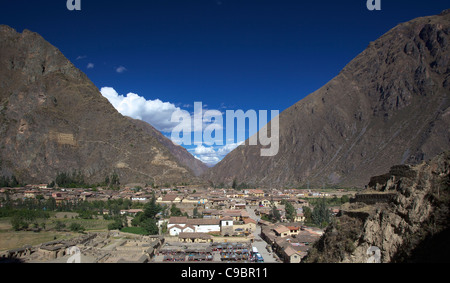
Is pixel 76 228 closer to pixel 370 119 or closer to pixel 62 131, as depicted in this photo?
pixel 62 131

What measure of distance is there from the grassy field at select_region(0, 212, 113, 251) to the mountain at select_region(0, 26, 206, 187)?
1653 inches

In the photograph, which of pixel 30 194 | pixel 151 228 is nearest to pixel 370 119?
pixel 151 228

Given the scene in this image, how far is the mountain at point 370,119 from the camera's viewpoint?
372 ft

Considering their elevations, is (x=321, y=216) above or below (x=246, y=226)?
above

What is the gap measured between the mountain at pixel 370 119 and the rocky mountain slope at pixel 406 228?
314 ft

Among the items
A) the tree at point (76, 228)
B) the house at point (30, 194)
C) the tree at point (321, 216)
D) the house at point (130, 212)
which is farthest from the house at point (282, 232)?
the house at point (30, 194)

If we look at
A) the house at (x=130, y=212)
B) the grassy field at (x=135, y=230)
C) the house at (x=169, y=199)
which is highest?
the house at (x=169, y=199)

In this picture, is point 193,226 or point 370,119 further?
point 370,119

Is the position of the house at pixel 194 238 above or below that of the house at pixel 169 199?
below

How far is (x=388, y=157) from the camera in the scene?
366 feet

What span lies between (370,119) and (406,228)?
136 meters

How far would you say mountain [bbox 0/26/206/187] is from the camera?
302 feet

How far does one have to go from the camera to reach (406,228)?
14641 mm
